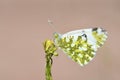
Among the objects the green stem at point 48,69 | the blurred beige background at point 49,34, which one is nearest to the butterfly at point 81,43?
the green stem at point 48,69

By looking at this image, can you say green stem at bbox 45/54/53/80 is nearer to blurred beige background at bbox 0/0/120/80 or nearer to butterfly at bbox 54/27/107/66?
butterfly at bbox 54/27/107/66

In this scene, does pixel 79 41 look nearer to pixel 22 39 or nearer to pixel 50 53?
pixel 50 53

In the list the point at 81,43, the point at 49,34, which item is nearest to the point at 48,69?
the point at 81,43

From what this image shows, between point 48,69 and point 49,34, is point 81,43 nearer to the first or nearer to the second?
point 48,69

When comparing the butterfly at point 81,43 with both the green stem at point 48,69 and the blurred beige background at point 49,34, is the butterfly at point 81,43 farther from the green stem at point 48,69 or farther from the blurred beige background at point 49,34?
the blurred beige background at point 49,34

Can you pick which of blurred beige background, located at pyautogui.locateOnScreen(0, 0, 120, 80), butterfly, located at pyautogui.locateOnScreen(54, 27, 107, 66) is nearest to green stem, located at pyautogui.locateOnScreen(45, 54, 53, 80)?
butterfly, located at pyautogui.locateOnScreen(54, 27, 107, 66)
